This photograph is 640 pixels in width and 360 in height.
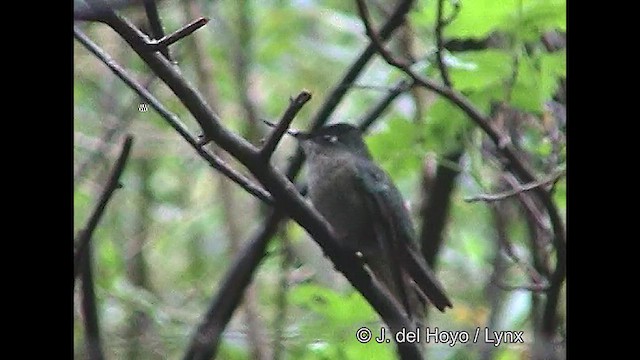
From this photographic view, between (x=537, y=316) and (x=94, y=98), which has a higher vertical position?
(x=94, y=98)

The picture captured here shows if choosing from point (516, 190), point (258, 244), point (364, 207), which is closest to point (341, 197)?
point (364, 207)

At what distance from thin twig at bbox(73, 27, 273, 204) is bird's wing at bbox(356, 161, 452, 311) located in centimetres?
21

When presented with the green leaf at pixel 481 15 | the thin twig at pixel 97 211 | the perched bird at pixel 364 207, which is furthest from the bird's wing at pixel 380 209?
the thin twig at pixel 97 211

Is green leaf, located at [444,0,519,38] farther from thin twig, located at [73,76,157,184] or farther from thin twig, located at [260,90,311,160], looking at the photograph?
thin twig, located at [73,76,157,184]

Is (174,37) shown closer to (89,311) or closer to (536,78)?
(89,311)

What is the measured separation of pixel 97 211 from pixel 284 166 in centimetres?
32

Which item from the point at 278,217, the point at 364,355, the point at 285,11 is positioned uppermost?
the point at 285,11

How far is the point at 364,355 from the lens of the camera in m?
1.11

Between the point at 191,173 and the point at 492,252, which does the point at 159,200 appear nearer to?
the point at 191,173

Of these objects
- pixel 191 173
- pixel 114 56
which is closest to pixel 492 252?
pixel 191 173

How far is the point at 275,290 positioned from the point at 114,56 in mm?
400

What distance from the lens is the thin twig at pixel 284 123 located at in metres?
0.90
